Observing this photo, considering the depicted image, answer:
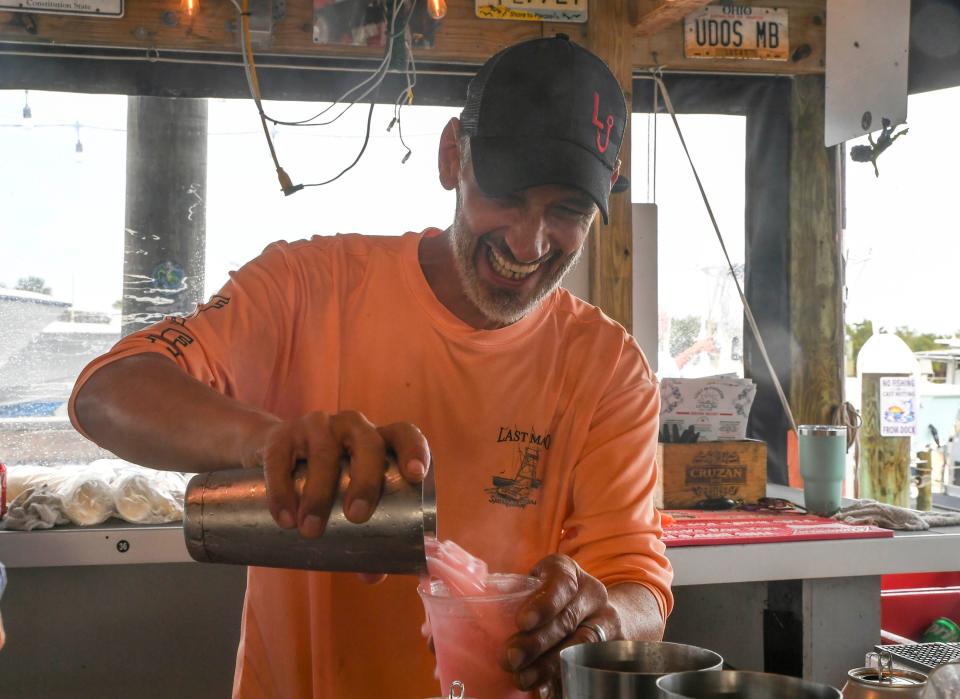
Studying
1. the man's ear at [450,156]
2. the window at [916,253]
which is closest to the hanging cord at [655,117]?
the window at [916,253]

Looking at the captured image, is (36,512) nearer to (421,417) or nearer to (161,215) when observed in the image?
(161,215)

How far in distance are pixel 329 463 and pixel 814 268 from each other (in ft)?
10.7

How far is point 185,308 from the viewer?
3332mm

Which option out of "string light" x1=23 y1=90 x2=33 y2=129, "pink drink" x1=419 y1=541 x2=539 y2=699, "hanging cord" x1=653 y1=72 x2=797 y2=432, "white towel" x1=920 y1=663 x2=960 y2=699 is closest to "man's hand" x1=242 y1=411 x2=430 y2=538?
"pink drink" x1=419 y1=541 x2=539 y2=699

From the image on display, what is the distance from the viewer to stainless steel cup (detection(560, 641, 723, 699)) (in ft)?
2.64

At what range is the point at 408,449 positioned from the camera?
37.5 inches

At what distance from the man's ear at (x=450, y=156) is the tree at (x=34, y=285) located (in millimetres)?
2032

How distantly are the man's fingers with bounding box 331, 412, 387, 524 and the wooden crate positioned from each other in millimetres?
2194

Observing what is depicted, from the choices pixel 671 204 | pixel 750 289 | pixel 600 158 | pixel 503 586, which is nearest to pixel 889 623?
pixel 750 289

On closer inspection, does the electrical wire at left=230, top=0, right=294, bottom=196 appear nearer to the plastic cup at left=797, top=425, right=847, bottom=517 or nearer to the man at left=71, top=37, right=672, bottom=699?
→ the man at left=71, top=37, right=672, bottom=699

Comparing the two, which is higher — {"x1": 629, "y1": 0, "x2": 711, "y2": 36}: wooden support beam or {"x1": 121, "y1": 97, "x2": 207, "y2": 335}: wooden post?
{"x1": 629, "y1": 0, "x2": 711, "y2": 36}: wooden support beam

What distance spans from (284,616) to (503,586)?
1.96 ft

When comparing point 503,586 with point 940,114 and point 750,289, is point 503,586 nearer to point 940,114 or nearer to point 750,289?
point 750,289

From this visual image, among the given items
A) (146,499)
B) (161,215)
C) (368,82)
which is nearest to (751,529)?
(146,499)
